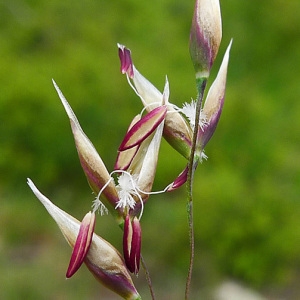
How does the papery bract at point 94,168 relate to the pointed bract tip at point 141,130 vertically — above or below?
below

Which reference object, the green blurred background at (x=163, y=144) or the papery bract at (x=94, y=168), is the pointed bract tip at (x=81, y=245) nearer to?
the papery bract at (x=94, y=168)

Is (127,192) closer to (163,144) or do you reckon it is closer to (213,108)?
(213,108)

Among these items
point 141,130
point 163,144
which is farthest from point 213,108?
point 163,144

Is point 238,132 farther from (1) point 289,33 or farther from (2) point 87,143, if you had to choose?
(2) point 87,143

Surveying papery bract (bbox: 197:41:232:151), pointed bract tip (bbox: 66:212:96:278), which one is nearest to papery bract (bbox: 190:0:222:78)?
papery bract (bbox: 197:41:232:151)

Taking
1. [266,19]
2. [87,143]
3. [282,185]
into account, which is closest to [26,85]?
[282,185]

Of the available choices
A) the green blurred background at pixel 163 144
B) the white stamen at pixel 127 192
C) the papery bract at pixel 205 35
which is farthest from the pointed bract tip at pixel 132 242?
the green blurred background at pixel 163 144

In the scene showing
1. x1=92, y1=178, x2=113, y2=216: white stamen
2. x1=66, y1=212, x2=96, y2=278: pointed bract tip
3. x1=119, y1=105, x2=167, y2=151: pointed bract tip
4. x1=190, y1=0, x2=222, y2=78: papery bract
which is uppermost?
x1=190, y1=0, x2=222, y2=78: papery bract

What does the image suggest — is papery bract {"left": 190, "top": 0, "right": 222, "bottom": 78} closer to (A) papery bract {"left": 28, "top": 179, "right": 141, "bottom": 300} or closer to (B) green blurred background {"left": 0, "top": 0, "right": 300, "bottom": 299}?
(A) papery bract {"left": 28, "top": 179, "right": 141, "bottom": 300}
